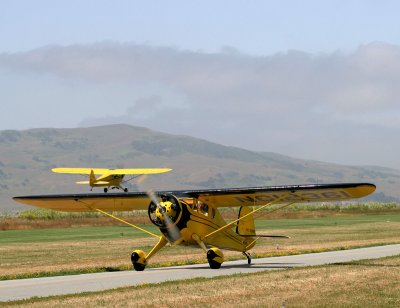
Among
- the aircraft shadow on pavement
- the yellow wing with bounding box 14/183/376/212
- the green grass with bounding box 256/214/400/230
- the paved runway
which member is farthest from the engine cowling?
the green grass with bounding box 256/214/400/230

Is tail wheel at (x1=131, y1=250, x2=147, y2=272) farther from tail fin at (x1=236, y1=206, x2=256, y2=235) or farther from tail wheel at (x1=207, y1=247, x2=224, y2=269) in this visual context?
tail fin at (x1=236, y1=206, x2=256, y2=235)

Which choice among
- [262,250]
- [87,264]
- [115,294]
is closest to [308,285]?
[115,294]

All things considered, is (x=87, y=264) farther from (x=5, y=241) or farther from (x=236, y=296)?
(x=5, y=241)

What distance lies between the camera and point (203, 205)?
1069 inches

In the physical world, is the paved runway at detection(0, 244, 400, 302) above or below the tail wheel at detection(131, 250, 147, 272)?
below

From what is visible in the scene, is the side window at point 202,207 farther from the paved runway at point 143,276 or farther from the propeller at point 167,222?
the paved runway at point 143,276

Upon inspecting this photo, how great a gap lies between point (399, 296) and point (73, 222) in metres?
57.2

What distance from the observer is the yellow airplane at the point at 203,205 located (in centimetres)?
2525

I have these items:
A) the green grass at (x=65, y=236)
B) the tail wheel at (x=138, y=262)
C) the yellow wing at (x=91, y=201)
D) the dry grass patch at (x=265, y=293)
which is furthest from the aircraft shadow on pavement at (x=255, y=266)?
the green grass at (x=65, y=236)

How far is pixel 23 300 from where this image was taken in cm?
1730

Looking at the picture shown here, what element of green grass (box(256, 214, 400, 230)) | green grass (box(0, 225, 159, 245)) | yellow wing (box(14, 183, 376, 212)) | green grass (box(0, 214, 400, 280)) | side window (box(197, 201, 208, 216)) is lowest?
green grass (box(0, 225, 159, 245))

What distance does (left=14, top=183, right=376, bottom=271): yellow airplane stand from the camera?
2525 centimetres

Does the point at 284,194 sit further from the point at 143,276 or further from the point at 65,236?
the point at 65,236

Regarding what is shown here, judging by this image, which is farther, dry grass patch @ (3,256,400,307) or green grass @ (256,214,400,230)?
green grass @ (256,214,400,230)
